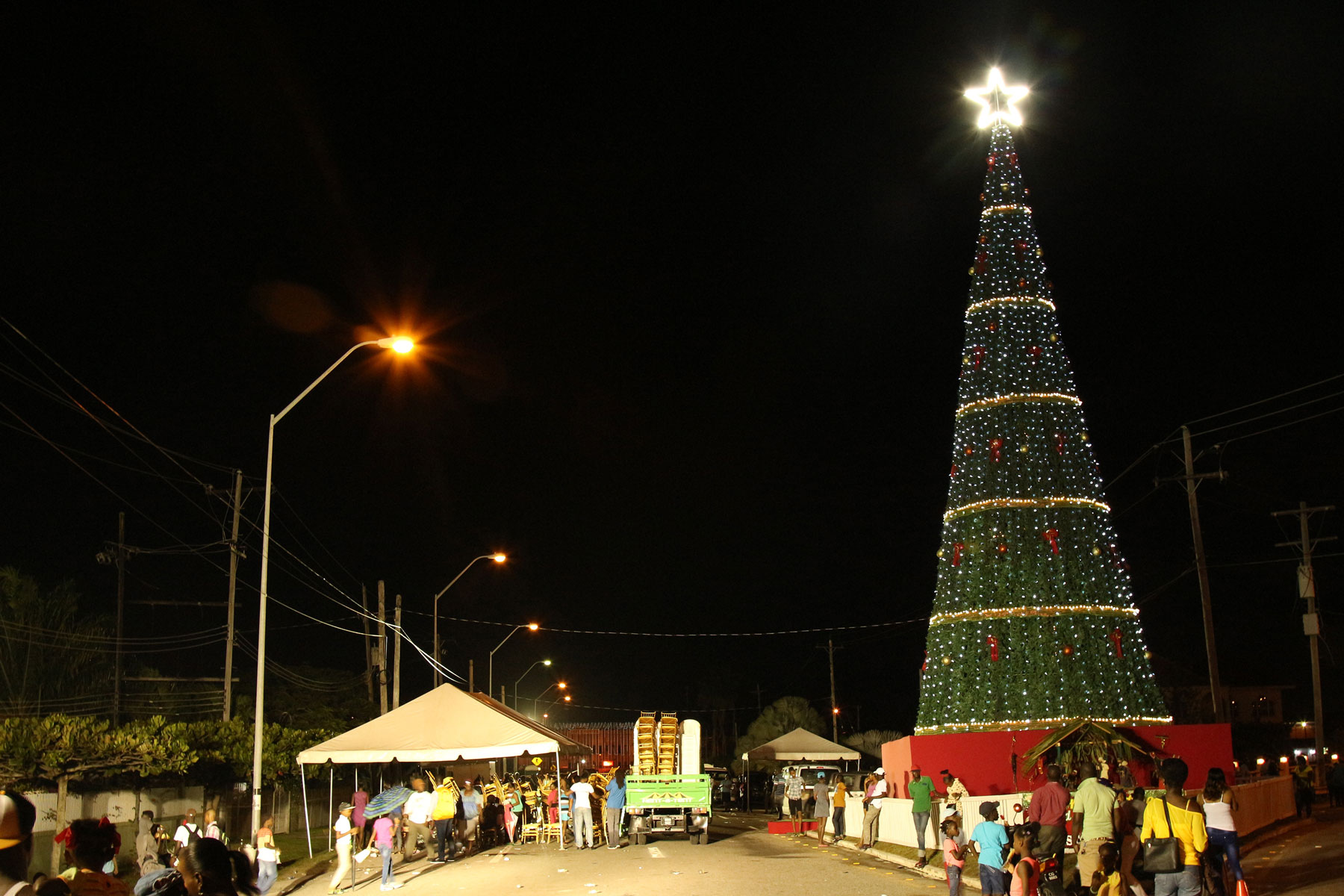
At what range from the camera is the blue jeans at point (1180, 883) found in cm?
977

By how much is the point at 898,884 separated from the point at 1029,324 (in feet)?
45.9

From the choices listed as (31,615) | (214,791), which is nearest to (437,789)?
(214,791)

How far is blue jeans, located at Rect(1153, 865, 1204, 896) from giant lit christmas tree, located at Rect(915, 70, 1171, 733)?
49.8ft

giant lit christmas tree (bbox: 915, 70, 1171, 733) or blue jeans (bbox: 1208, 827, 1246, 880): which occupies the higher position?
giant lit christmas tree (bbox: 915, 70, 1171, 733)

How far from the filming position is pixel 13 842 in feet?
16.4

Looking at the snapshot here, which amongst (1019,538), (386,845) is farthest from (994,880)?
(1019,538)

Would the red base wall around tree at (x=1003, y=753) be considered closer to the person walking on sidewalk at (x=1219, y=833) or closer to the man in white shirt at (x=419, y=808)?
the man in white shirt at (x=419, y=808)

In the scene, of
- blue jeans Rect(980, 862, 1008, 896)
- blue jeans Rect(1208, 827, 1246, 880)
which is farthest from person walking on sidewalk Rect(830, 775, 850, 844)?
blue jeans Rect(1208, 827, 1246, 880)

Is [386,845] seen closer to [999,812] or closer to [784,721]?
[999,812]

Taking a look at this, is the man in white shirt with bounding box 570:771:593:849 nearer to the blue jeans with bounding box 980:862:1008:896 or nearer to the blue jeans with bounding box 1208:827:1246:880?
the blue jeans with bounding box 980:862:1008:896

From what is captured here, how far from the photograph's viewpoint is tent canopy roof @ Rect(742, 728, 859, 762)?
40.9m

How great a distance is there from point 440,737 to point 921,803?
9331 mm

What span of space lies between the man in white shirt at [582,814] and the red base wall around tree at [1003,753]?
21.7 feet

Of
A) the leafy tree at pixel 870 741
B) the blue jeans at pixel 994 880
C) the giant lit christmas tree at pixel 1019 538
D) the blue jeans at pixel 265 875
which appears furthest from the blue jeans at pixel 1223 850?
the leafy tree at pixel 870 741
